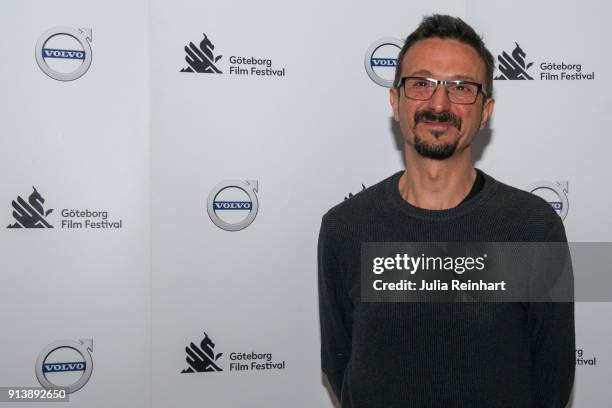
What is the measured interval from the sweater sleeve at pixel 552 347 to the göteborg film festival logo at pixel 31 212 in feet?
5.85

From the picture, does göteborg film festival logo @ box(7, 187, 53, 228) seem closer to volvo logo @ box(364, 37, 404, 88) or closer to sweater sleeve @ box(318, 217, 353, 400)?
sweater sleeve @ box(318, 217, 353, 400)

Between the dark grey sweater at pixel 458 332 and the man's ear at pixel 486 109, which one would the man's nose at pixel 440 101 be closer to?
the man's ear at pixel 486 109

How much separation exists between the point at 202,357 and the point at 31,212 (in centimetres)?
88

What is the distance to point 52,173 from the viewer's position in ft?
7.28

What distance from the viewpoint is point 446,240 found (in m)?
1.67

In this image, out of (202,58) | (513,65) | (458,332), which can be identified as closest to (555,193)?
(513,65)

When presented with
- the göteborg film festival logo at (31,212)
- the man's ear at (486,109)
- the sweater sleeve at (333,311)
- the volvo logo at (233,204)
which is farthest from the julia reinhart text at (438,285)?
the göteborg film festival logo at (31,212)

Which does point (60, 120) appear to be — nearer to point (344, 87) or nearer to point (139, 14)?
point (139, 14)

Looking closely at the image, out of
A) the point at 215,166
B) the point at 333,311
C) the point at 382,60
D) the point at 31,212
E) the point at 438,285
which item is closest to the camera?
the point at 438,285

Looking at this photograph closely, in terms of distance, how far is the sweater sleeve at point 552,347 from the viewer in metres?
1.68

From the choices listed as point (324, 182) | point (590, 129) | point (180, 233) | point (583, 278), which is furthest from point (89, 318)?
point (590, 129)

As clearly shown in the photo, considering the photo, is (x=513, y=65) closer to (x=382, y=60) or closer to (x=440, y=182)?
(x=382, y=60)

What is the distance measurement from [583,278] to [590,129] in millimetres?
645

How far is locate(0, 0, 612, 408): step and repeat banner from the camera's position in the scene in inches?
87.0
